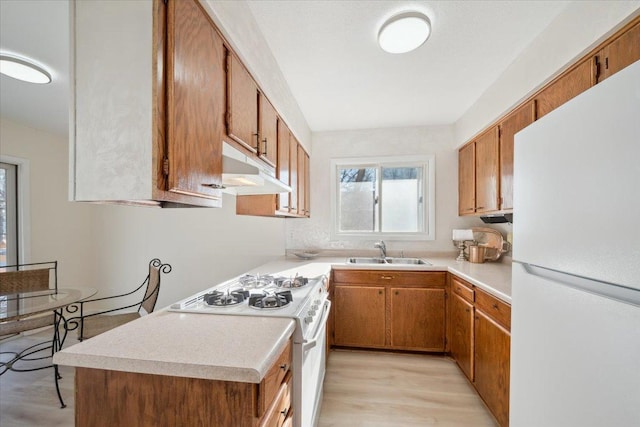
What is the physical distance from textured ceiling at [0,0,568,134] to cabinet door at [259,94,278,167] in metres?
0.38

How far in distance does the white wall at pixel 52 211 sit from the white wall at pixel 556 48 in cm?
480

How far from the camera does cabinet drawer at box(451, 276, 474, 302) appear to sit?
205cm

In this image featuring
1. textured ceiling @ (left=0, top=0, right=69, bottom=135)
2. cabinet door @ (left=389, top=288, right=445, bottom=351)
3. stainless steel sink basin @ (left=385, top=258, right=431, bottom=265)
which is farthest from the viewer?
stainless steel sink basin @ (left=385, top=258, right=431, bottom=265)

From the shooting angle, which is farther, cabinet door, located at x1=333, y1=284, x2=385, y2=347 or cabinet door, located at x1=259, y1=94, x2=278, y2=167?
cabinet door, located at x1=333, y1=284, x2=385, y2=347

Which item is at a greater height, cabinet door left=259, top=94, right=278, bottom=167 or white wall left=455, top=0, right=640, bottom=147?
white wall left=455, top=0, right=640, bottom=147

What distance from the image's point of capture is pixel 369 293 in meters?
2.62

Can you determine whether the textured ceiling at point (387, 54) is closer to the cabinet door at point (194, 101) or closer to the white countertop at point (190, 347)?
the cabinet door at point (194, 101)

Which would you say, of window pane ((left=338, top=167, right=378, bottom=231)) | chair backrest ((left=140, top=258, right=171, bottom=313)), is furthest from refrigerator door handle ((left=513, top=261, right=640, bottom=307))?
chair backrest ((left=140, top=258, right=171, bottom=313))

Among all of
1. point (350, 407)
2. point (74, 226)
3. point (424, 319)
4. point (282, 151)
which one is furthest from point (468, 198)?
point (74, 226)

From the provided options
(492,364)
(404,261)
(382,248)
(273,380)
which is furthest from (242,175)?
(404,261)

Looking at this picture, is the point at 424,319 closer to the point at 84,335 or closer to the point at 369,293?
the point at 369,293

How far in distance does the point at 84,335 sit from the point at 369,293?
2.43m

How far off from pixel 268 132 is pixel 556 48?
178cm

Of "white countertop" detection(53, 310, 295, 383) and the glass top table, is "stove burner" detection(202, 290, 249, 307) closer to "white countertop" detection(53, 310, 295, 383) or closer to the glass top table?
"white countertop" detection(53, 310, 295, 383)
